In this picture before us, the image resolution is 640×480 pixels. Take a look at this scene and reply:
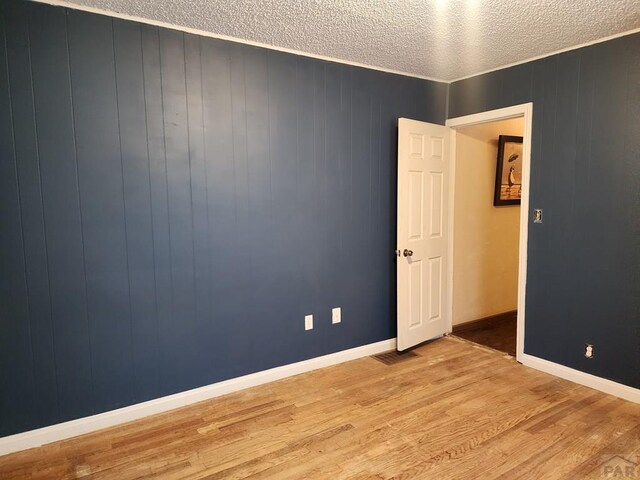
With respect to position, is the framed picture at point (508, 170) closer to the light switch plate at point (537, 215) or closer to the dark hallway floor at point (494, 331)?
the light switch plate at point (537, 215)

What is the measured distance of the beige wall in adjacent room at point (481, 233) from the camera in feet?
13.8

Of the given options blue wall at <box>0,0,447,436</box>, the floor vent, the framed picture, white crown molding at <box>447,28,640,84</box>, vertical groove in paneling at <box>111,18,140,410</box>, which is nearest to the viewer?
blue wall at <box>0,0,447,436</box>

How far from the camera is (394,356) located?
366 centimetres

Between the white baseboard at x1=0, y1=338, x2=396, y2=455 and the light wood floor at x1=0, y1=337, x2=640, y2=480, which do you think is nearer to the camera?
the light wood floor at x1=0, y1=337, x2=640, y2=480

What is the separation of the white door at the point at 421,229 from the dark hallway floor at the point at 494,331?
40 centimetres

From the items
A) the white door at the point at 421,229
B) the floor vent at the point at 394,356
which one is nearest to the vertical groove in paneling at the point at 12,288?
the floor vent at the point at 394,356

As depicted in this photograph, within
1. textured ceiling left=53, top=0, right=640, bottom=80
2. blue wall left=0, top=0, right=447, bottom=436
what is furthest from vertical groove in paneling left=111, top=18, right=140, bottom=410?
textured ceiling left=53, top=0, right=640, bottom=80

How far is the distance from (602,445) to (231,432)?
2138mm

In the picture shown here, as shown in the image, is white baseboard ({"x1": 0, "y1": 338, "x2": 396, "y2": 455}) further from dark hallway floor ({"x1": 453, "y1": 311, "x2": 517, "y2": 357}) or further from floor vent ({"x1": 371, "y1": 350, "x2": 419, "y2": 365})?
dark hallway floor ({"x1": 453, "y1": 311, "x2": 517, "y2": 357})

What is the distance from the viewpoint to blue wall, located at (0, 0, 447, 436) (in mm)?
2289

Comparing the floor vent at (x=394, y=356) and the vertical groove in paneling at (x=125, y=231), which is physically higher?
the vertical groove in paneling at (x=125, y=231)

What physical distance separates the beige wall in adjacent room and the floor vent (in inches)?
32.8

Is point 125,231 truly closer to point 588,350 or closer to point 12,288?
point 12,288

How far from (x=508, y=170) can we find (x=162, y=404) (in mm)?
4053
